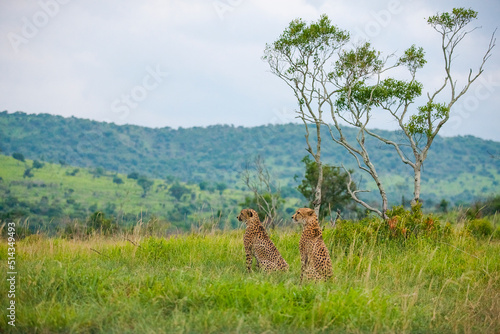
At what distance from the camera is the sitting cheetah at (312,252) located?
5.35 meters

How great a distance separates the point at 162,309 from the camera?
168 inches

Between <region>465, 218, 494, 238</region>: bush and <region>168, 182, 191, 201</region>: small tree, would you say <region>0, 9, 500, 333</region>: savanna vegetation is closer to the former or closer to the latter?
<region>465, 218, 494, 238</region>: bush

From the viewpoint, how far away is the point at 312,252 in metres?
5.42

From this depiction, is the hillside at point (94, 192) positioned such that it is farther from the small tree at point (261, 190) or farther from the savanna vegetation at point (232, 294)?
the savanna vegetation at point (232, 294)

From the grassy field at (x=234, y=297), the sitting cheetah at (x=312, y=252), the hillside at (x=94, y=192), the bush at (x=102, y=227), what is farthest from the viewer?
the hillside at (x=94, y=192)

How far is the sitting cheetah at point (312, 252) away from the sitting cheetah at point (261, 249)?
16.7 inches

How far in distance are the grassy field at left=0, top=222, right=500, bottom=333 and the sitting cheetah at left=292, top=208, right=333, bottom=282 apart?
7.0 inches

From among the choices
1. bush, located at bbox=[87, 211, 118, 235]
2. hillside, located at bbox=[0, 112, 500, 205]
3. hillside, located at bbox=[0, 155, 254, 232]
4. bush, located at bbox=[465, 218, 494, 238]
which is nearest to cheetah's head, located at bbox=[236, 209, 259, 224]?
bush, located at bbox=[87, 211, 118, 235]

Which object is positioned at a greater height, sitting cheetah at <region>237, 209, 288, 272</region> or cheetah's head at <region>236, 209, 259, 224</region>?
cheetah's head at <region>236, 209, 259, 224</region>

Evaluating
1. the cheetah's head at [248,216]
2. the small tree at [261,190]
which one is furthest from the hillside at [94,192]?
the cheetah's head at [248,216]

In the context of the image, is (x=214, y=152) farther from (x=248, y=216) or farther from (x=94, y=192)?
(x=248, y=216)

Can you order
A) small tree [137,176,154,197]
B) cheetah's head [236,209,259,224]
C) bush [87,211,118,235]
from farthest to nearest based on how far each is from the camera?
small tree [137,176,154,197] → bush [87,211,118,235] → cheetah's head [236,209,259,224]

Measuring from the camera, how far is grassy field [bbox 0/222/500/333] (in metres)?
4.04

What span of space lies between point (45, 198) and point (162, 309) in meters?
44.8
